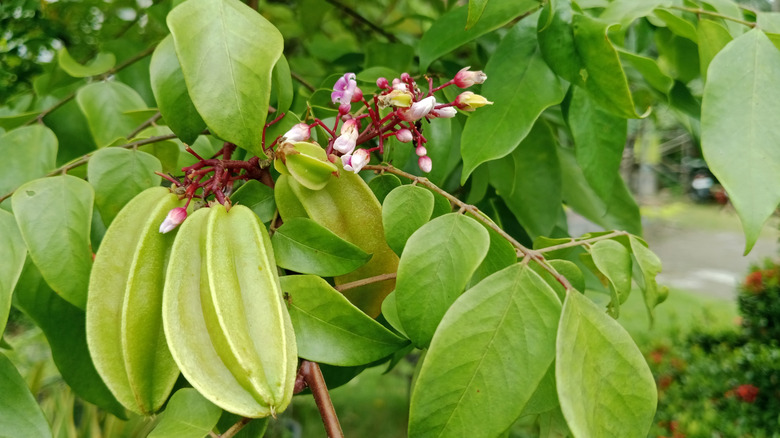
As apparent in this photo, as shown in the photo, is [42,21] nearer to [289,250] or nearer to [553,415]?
[289,250]

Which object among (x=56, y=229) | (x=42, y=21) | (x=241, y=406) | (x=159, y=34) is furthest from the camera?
(x=159, y=34)

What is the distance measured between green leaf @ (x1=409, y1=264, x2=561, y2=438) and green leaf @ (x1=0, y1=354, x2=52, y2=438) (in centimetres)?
34

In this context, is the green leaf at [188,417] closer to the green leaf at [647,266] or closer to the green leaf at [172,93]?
the green leaf at [172,93]

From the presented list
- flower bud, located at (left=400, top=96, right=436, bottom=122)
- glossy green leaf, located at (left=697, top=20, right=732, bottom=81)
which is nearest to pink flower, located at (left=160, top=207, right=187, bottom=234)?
flower bud, located at (left=400, top=96, right=436, bottom=122)

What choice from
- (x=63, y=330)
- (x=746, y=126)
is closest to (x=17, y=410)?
(x=63, y=330)

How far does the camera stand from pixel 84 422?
1.90 m

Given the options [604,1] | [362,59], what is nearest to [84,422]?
[362,59]

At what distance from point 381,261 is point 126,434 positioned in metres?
1.67

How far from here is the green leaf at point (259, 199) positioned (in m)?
0.58

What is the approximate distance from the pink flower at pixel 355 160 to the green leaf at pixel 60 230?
24cm

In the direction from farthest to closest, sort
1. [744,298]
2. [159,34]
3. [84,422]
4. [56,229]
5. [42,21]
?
[744,298] → [84,422] → [159,34] → [42,21] → [56,229]

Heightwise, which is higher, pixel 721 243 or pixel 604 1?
pixel 604 1

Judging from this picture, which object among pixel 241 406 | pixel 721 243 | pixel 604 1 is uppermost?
pixel 604 1

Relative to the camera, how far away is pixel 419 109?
547 mm
